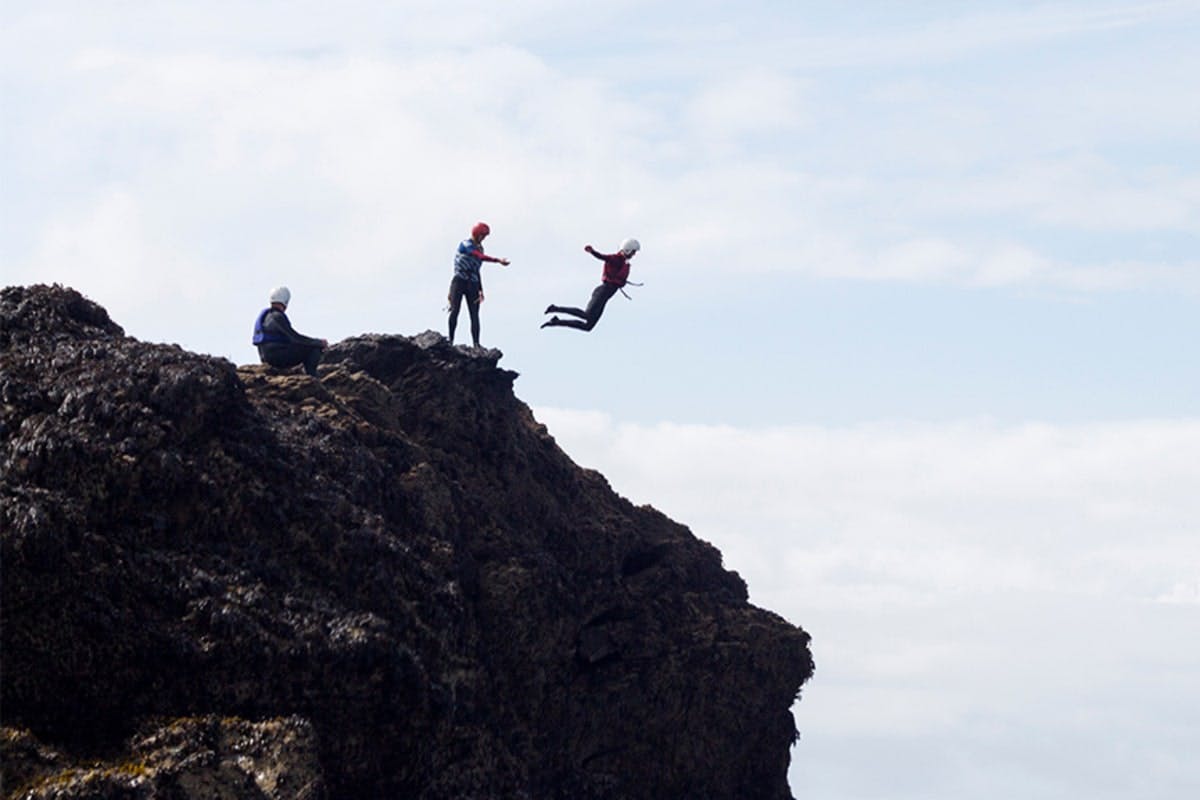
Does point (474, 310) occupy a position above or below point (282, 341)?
above

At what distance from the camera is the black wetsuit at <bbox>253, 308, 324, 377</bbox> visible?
34.8 meters

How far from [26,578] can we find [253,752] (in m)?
4.43

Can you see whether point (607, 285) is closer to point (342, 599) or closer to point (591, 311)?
point (591, 311)

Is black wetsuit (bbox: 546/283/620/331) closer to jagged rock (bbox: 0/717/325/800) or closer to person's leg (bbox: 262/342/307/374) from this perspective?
person's leg (bbox: 262/342/307/374)

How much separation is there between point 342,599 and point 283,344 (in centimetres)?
884

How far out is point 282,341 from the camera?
34.9 meters

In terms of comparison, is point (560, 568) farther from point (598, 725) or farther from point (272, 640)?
point (272, 640)

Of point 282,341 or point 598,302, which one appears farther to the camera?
point 598,302

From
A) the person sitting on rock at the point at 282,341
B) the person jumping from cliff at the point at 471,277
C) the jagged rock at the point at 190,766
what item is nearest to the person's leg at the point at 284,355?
the person sitting on rock at the point at 282,341

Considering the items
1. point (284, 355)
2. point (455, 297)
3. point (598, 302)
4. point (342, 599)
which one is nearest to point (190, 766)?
point (342, 599)

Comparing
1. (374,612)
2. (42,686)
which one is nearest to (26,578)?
(42,686)

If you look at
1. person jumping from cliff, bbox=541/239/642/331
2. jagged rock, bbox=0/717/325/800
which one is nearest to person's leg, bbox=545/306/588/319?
person jumping from cliff, bbox=541/239/642/331

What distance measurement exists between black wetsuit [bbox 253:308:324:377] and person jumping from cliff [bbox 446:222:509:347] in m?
5.18

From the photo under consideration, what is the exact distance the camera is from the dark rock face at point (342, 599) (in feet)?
78.7
